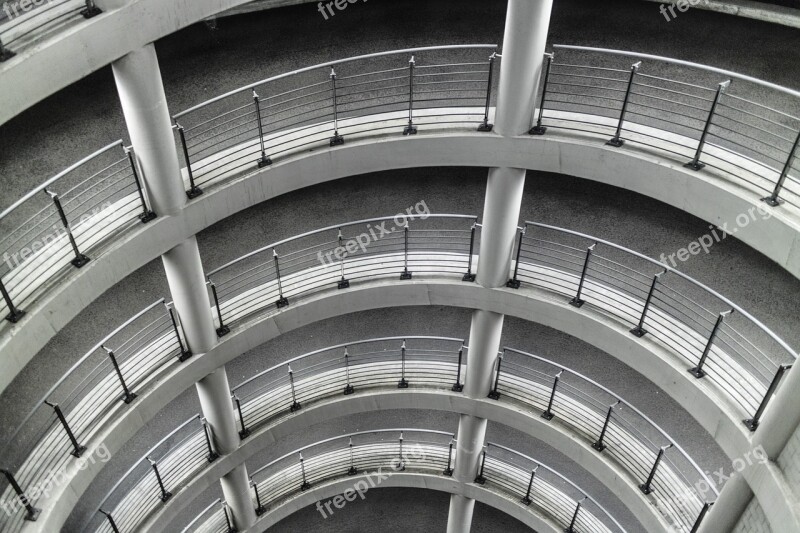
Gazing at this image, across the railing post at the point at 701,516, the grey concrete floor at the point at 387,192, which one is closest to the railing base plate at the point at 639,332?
the grey concrete floor at the point at 387,192

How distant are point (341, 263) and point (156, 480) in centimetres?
161

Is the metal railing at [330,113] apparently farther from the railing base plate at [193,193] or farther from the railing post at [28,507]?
the railing post at [28,507]

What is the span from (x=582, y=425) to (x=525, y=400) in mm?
397

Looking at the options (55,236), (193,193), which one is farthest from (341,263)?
(55,236)

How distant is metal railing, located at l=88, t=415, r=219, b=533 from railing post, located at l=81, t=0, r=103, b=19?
6.95ft

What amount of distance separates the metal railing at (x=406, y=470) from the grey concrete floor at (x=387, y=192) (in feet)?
0.96

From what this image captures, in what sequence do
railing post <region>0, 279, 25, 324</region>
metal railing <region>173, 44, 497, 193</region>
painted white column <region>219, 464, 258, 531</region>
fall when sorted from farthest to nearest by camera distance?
painted white column <region>219, 464, 258, 531</region>
metal railing <region>173, 44, 497, 193</region>
railing post <region>0, 279, 25, 324</region>

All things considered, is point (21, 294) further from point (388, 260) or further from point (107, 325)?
point (388, 260)

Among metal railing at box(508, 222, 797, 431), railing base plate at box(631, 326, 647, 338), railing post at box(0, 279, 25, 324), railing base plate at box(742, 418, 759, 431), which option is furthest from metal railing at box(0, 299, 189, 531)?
railing base plate at box(742, 418, 759, 431)

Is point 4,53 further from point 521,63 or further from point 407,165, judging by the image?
point 521,63

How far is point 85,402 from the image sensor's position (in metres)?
3.44

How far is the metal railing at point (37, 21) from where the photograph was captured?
91.8 inches

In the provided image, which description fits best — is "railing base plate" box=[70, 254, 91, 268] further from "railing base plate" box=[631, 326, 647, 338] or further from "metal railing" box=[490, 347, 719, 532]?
"railing base plate" box=[631, 326, 647, 338]

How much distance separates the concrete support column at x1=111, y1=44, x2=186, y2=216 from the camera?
2654mm
